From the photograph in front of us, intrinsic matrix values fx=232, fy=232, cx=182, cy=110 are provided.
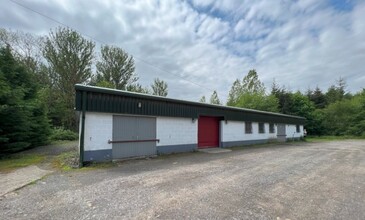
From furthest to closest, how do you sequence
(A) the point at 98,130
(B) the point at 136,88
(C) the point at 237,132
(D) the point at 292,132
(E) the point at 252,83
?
(E) the point at 252,83, (B) the point at 136,88, (D) the point at 292,132, (C) the point at 237,132, (A) the point at 98,130

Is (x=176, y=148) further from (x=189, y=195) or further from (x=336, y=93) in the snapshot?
(x=336, y=93)

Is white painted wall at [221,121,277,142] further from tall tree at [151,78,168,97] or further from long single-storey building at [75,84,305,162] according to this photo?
tall tree at [151,78,168,97]

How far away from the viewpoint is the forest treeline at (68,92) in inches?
444

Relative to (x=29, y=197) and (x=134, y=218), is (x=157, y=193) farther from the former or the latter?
(x=29, y=197)

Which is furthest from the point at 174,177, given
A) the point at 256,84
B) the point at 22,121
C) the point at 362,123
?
the point at 362,123

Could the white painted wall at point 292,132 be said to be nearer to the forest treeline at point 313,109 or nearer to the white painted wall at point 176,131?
the forest treeline at point 313,109

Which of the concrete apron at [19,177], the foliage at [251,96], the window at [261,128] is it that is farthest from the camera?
the foliage at [251,96]

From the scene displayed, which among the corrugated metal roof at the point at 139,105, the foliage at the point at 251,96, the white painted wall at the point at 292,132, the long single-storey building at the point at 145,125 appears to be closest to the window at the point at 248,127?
the long single-storey building at the point at 145,125

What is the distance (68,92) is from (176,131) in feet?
54.1

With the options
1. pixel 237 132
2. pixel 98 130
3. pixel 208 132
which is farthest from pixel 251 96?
pixel 98 130

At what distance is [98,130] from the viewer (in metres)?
9.46

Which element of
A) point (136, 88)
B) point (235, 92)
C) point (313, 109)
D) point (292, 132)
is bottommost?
point (292, 132)

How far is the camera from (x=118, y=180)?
22.0ft

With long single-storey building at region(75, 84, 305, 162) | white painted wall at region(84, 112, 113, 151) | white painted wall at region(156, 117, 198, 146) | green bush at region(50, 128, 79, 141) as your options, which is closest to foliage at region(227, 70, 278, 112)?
long single-storey building at region(75, 84, 305, 162)
